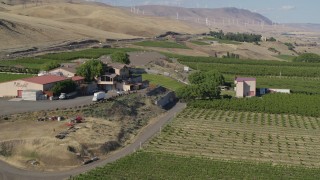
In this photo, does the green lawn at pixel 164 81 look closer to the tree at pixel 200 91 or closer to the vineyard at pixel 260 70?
the tree at pixel 200 91

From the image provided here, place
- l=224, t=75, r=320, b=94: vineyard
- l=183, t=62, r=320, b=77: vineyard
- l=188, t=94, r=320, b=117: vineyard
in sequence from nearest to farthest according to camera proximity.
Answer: l=188, t=94, r=320, b=117: vineyard → l=224, t=75, r=320, b=94: vineyard → l=183, t=62, r=320, b=77: vineyard

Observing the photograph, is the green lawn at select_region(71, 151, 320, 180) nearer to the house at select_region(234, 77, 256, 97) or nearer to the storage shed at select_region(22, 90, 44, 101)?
the storage shed at select_region(22, 90, 44, 101)

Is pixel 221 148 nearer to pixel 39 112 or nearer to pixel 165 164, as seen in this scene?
pixel 165 164

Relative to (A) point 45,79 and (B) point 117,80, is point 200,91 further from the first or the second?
(A) point 45,79

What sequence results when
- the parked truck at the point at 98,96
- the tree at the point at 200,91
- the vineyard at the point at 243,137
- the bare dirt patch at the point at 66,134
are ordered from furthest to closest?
1. the tree at the point at 200,91
2. the parked truck at the point at 98,96
3. the vineyard at the point at 243,137
4. the bare dirt patch at the point at 66,134

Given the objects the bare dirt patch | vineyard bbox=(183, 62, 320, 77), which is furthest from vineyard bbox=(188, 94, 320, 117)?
vineyard bbox=(183, 62, 320, 77)

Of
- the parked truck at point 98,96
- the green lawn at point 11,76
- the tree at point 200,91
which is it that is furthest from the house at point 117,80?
the green lawn at point 11,76

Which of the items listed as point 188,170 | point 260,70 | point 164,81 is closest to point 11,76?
point 164,81
